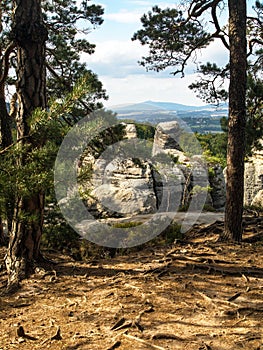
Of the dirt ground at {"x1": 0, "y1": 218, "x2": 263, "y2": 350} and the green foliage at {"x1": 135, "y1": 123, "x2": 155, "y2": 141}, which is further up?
→ the green foliage at {"x1": 135, "y1": 123, "x2": 155, "y2": 141}

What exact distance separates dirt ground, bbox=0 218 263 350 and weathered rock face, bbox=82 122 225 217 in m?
3.60

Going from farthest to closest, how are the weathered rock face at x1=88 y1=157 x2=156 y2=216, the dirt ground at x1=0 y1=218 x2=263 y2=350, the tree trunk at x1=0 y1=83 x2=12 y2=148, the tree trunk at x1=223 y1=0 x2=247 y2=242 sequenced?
1. the weathered rock face at x1=88 y1=157 x2=156 y2=216
2. the tree trunk at x1=223 y1=0 x2=247 y2=242
3. the tree trunk at x1=0 y1=83 x2=12 y2=148
4. the dirt ground at x1=0 y1=218 x2=263 y2=350

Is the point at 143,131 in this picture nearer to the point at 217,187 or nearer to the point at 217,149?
the point at 217,149

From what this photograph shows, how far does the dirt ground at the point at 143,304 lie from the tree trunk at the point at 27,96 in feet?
0.83

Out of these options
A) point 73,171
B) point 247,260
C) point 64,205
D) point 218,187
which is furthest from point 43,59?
point 218,187

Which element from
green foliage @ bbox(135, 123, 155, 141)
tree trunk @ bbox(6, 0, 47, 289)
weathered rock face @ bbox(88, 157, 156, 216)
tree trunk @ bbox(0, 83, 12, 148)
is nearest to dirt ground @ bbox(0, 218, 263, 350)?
tree trunk @ bbox(6, 0, 47, 289)

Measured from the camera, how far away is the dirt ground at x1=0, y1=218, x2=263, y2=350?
3221 millimetres

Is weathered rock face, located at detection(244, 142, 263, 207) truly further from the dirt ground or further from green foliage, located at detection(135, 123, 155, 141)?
the dirt ground

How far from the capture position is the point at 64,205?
20.8 ft

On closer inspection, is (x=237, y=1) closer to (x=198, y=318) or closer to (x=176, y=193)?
(x=198, y=318)

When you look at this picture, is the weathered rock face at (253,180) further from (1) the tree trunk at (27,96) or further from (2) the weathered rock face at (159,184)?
(1) the tree trunk at (27,96)

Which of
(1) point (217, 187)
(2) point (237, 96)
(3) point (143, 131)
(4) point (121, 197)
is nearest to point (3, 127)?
(2) point (237, 96)

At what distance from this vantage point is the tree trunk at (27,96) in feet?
15.4

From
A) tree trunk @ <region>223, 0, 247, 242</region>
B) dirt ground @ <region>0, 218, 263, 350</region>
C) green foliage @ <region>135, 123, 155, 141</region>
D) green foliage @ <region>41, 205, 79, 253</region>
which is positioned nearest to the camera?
dirt ground @ <region>0, 218, 263, 350</region>
